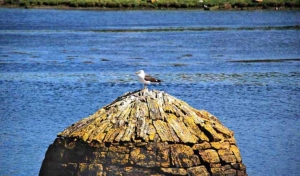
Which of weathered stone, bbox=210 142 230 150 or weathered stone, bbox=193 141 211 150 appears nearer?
weathered stone, bbox=193 141 211 150

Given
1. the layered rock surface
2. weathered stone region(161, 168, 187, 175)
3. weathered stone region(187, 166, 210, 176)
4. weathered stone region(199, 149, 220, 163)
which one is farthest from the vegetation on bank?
weathered stone region(161, 168, 187, 175)

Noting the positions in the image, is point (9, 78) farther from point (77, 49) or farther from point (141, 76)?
point (141, 76)

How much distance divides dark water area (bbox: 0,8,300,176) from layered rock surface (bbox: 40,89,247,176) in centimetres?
538

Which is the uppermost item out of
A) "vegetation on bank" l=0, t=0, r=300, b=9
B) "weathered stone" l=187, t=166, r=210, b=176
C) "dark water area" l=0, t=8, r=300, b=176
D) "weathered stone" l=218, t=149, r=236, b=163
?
"weathered stone" l=218, t=149, r=236, b=163

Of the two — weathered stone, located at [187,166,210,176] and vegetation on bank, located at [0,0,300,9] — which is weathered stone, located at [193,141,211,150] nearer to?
weathered stone, located at [187,166,210,176]

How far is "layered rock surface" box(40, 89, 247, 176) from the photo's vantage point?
1315cm

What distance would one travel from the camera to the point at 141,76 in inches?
647

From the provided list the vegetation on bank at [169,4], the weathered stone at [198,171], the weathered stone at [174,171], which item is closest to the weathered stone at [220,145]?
the weathered stone at [198,171]

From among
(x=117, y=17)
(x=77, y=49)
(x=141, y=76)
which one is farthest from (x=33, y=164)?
(x=117, y=17)

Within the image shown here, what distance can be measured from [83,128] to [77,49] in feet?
121

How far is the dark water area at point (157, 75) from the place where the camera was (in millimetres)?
22359

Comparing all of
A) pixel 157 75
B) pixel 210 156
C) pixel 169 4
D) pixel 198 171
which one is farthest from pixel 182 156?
pixel 169 4

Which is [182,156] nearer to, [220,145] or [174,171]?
[174,171]

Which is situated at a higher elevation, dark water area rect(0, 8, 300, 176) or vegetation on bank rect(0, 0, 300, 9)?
dark water area rect(0, 8, 300, 176)
